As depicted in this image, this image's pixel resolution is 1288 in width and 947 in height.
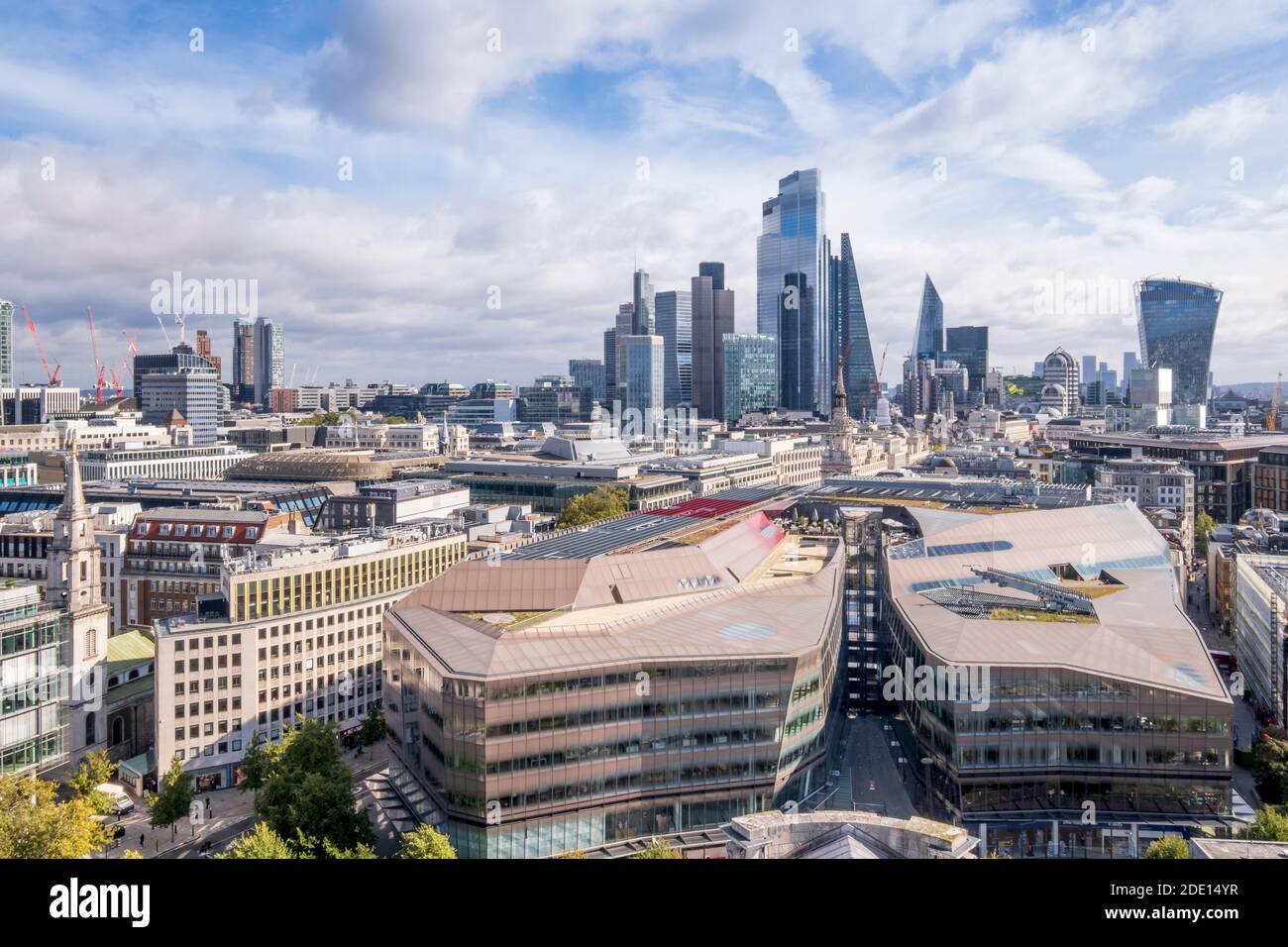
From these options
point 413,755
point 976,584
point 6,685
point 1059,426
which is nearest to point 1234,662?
point 976,584

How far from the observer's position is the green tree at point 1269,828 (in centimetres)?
1978

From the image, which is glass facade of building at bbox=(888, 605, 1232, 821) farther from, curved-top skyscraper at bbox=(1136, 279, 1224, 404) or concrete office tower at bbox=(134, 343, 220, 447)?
curved-top skyscraper at bbox=(1136, 279, 1224, 404)

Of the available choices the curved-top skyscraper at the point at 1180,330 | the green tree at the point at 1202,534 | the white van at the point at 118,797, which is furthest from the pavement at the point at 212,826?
the curved-top skyscraper at the point at 1180,330

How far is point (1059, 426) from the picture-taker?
138750 millimetres

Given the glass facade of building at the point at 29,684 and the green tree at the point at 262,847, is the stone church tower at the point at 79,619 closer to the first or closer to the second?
the glass facade of building at the point at 29,684

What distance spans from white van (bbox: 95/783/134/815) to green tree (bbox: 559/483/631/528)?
3404 cm

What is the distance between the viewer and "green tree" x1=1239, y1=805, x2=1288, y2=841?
19781 mm

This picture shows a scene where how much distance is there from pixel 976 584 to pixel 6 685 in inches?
1197

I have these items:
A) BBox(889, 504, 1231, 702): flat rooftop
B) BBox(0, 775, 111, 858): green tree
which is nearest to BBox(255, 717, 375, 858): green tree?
BBox(0, 775, 111, 858): green tree

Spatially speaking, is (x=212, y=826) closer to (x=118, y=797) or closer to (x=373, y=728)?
(x=118, y=797)

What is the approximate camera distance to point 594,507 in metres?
65.1

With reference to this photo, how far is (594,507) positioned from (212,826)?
124 ft

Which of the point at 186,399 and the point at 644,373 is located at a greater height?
the point at 644,373

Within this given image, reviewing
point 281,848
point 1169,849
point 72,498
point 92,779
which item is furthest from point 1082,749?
point 72,498
